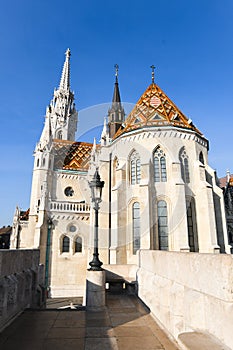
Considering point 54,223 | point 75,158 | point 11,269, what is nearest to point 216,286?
point 11,269

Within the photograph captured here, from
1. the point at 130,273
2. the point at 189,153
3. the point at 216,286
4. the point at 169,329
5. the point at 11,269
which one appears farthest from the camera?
the point at 189,153

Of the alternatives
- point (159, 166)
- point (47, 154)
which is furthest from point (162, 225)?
point (47, 154)

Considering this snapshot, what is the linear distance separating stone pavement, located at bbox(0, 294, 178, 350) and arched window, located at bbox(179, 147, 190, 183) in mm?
12862

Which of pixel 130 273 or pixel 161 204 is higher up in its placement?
pixel 161 204

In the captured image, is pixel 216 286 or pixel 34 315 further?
pixel 34 315

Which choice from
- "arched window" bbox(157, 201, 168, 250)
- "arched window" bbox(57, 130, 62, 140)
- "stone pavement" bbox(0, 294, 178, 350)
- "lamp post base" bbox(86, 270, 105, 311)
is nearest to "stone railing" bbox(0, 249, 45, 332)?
"stone pavement" bbox(0, 294, 178, 350)

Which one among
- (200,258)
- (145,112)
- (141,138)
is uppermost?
(145,112)

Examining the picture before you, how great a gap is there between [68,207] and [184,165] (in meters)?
10.8

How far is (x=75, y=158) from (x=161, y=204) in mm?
14229

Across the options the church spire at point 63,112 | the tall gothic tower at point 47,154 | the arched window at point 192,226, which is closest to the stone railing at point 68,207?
the tall gothic tower at point 47,154

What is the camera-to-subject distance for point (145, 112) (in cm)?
2028

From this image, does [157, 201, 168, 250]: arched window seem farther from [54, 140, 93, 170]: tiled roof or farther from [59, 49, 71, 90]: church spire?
[59, 49, 71, 90]: church spire

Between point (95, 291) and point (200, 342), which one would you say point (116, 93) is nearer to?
point (95, 291)

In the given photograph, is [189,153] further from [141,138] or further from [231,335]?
[231,335]
